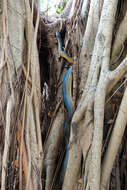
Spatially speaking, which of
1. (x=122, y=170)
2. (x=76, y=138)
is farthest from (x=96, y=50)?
(x=122, y=170)

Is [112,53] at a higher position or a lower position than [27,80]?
higher

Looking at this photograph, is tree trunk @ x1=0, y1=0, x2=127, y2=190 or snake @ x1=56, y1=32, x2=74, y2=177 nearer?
tree trunk @ x1=0, y1=0, x2=127, y2=190

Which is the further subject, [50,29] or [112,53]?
[50,29]

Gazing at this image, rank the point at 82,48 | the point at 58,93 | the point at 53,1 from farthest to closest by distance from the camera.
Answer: the point at 53,1, the point at 58,93, the point at 82,48

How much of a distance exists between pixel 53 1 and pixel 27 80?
186 centimetres

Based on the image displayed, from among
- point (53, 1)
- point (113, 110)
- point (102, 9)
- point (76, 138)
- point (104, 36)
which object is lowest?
point (76, 138)

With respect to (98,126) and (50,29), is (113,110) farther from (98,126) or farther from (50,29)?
(50,29)

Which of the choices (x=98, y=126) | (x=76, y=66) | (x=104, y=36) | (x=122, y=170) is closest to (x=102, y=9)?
(x=104, y=36)

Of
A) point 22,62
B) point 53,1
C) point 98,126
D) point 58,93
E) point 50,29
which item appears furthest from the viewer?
point 53,1

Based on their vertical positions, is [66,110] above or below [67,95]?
below

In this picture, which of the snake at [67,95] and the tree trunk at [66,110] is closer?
the tree trunk at [66,110]

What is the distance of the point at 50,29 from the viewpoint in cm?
198

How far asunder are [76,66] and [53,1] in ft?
5.32

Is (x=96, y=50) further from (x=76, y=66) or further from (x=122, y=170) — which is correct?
(x=122, y=170)
